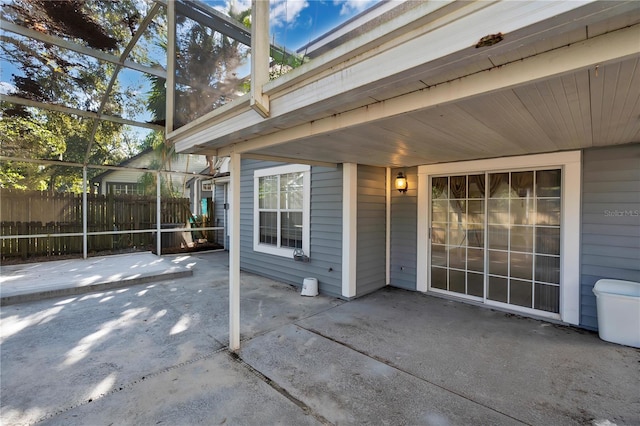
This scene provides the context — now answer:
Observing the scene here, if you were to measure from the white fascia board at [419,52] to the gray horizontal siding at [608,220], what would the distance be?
3407mm

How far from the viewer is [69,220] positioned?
776cm

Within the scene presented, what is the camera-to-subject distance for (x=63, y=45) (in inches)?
174

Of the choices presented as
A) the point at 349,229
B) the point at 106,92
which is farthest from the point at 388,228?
the point at 106,92

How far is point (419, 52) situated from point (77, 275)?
689 cm

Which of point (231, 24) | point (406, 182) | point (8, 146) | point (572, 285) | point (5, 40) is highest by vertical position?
point (5, 40)

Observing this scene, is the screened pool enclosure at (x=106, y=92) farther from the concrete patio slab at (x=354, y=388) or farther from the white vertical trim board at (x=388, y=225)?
the white vertical trim board at (x=388, y=225)

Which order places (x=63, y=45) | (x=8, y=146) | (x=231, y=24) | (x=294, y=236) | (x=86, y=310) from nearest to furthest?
1. (x=231, y=24)
2. (x=86, y=310)
3. (x=63, y=45)
4. (x=294, y=236)
5. (x=8, y=146)

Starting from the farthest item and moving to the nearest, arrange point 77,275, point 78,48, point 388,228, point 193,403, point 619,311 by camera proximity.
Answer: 1. point 77,275
2. point 388,228
3. point 78,48
4. point 619,311
5. point 193,403

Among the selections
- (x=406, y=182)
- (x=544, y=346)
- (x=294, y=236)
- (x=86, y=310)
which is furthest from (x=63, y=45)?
(x=544, y=346)

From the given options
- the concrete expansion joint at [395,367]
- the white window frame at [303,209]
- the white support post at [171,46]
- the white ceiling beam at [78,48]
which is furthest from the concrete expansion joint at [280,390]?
the white ceiling beam at [78,48]

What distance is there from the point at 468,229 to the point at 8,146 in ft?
29.8

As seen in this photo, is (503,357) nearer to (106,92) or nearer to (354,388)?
(354,388)

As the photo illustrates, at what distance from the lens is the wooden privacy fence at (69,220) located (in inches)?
276

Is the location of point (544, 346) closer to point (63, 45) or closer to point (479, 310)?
point (479, 310)
